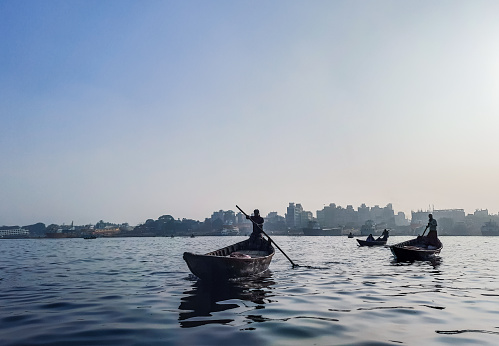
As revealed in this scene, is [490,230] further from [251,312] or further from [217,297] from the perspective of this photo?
[251,312]

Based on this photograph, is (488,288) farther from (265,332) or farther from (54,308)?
(54,308)

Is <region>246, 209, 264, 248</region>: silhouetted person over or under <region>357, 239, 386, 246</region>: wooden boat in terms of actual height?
over

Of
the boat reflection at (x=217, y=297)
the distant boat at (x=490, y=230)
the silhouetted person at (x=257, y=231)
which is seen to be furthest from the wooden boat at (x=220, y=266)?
the distant boat at (x=490, y=230)

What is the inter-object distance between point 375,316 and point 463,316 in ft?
7.92

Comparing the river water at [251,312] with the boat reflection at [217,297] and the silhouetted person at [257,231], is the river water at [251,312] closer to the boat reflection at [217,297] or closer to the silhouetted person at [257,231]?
the boat reflection at [217,297]

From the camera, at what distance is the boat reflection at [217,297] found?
845cm

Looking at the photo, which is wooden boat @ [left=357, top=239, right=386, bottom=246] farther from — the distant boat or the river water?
the distant boat

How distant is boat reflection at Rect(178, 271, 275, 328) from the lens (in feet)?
27.7

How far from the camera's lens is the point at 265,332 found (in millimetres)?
7211

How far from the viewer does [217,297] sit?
11.4 meters

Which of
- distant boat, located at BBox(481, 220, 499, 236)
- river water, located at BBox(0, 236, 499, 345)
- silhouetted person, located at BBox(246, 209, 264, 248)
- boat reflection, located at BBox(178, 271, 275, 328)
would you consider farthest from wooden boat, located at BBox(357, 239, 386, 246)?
distant boat, located at BBox(481, 220, 499, 236)

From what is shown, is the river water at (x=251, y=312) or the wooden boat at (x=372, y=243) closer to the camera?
the river water at (x=251, y=312)

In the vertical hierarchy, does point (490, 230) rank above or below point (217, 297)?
below

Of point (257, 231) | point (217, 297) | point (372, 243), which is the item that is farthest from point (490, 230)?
point (217, 297)
